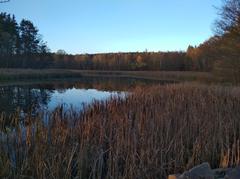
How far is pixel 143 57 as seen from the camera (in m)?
96.4

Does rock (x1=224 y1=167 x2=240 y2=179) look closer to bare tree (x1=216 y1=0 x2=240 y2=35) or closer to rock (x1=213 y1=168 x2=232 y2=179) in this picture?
rock (x1=213 y1=168 x2=232 y2=179)

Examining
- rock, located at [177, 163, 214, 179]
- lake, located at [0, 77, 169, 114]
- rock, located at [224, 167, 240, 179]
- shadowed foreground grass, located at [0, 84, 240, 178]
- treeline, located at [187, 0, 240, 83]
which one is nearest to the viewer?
rock, located at [177, 163, 214, 179]

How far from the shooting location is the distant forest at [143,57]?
23234 mm

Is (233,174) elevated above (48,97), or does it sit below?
above

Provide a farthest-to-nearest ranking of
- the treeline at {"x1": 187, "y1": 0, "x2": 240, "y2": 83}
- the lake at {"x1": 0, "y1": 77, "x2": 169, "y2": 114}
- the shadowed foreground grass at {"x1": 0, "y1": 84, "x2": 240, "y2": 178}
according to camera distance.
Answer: the treeline at {"x1": 187, "y1": 0, "x2": 240, "y2": 83} → the lake at {"x1": 0, "y1": 77, "x2": 169, "y2": 114} → the shadowed foreground grass at {"x1": 0, "y1": 84, "x2": 240, "y2": 178}

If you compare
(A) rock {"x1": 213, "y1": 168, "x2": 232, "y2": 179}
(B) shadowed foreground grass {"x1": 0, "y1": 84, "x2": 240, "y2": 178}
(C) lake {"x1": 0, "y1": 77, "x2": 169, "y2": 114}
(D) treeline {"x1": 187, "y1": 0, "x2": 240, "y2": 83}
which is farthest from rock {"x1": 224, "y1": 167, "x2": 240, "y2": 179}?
(D) treeline {"x1": 187, "y1": 0, "x2": 240, "y2": 83}

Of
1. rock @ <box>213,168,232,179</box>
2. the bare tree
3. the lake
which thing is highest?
the bare tree

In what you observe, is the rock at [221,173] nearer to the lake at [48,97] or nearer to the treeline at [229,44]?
the lake at [48,97]

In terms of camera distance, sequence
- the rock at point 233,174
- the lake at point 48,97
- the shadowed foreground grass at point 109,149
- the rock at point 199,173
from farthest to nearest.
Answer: the lake at point 48,97
the shadowed foreground grass at point 109,149
the rock at point 233,174
the rock at point 199,173

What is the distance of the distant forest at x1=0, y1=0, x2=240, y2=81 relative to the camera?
23.2 m

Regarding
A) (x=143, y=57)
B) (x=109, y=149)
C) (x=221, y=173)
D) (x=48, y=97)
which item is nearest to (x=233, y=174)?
(x=221, y=173)

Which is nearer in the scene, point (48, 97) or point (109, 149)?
point (109, 149)

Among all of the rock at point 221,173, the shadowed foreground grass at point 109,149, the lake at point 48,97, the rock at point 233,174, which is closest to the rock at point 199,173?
the rock at point 233,174

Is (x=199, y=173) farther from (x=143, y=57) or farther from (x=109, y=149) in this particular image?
(x=143, y=57)
